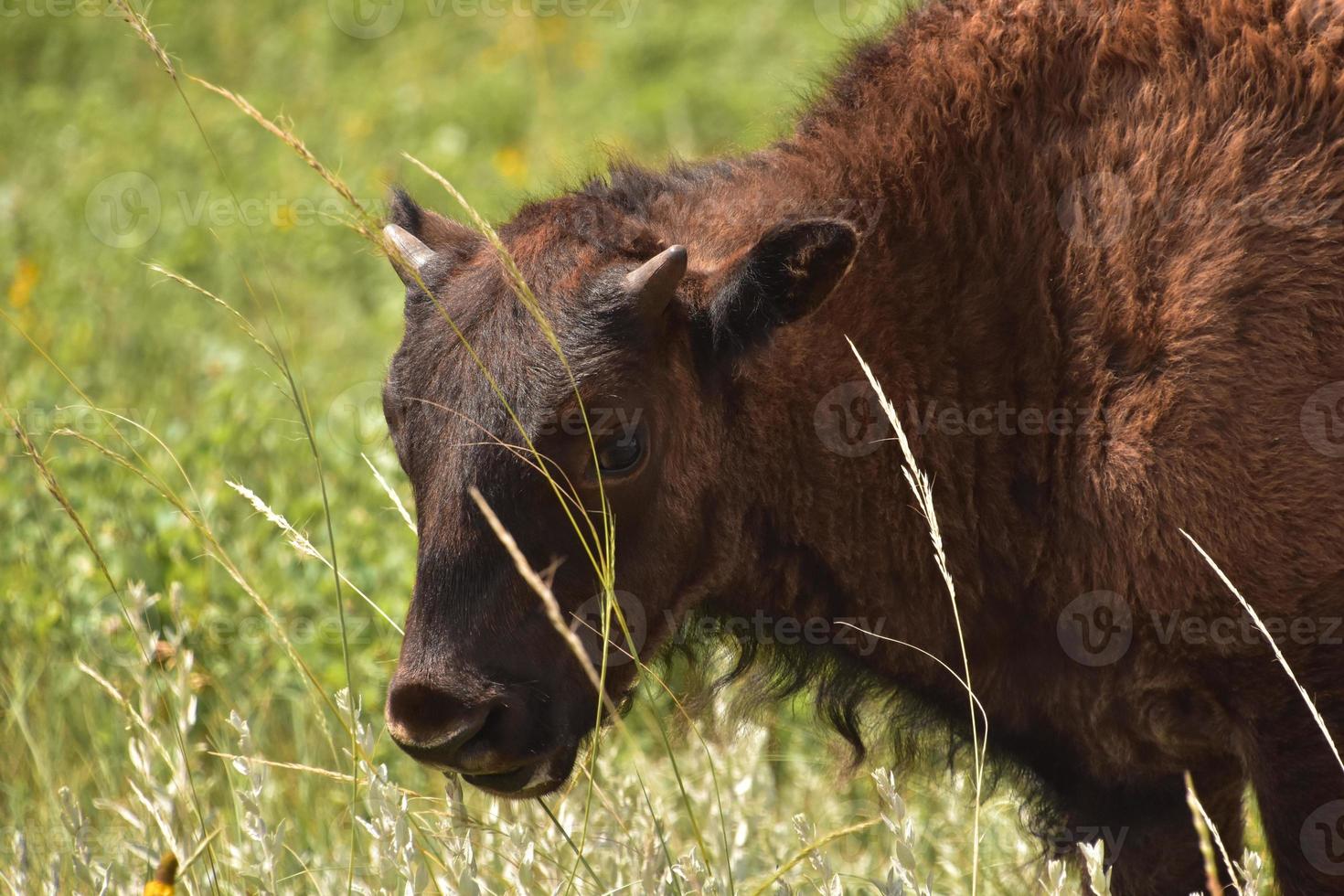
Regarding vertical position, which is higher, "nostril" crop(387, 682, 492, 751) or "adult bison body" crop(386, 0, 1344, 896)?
"adult bison body" crop(386, 0, 1344, 896)

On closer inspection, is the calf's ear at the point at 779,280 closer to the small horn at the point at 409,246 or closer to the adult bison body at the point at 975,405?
the adult bison body at the point at 975,405

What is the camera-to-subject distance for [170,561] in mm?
5613

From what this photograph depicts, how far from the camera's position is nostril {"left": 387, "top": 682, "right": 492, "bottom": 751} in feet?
10.2

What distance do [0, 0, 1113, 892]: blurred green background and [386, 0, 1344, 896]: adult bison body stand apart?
48 centimetres

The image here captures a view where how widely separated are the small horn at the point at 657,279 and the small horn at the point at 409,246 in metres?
0.62

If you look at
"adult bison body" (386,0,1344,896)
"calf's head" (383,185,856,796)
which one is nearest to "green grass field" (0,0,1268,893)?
"calf's head" (383,185,856,796)

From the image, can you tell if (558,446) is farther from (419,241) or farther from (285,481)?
(285,481)

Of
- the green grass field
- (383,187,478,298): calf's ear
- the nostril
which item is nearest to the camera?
the nostril

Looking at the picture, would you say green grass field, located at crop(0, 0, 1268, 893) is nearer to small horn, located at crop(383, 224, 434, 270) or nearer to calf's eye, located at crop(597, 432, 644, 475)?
small horn, located at crop(383, 224, 434, 270)

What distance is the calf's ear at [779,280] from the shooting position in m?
3.32

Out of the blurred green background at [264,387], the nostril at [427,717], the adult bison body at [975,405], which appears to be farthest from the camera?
the blurred green background at [264,387]

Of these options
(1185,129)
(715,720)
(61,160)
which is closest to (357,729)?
(715,720)

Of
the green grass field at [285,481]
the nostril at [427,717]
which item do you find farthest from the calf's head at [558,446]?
the green grass field at [285,481]

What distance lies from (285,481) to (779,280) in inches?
136
